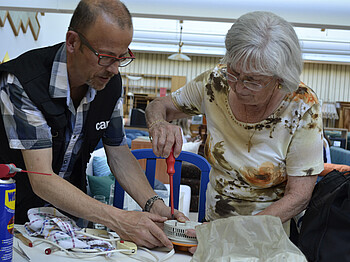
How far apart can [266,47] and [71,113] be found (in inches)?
28.2

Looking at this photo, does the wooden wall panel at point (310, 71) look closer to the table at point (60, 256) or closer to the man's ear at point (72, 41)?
the man's ear at point (72, 41)

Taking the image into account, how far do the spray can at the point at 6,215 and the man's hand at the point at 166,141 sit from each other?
0.62m

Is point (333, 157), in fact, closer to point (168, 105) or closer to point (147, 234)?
point (168, 105)

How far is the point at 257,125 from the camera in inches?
61.0

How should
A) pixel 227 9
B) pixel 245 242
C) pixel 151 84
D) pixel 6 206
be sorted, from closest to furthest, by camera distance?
pixel 6 206 → pixel 245 242 → pixel 227 9 → pixel 151 84

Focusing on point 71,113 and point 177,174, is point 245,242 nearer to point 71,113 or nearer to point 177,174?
point 71,113

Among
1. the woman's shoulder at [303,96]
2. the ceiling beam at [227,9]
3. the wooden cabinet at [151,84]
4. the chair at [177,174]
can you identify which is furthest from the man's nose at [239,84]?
the wooden cabinet at [151,84]

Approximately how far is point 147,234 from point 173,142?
0.34 metres

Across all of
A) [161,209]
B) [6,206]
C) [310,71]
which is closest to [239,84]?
[161,209]

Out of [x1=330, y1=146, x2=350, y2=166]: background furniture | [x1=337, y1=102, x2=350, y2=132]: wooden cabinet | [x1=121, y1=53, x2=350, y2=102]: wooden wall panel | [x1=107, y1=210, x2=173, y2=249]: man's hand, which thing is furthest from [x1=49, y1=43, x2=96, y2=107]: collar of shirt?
[x1=337, y1=102, x2=350, y2=132]: wooden cabinet

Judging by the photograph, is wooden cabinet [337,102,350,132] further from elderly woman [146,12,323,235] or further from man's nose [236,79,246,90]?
man's nose [236,79,246,90]

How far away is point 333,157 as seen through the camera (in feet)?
23.9

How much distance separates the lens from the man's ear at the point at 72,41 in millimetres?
1382

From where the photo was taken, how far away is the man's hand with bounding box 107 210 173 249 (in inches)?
48.6
